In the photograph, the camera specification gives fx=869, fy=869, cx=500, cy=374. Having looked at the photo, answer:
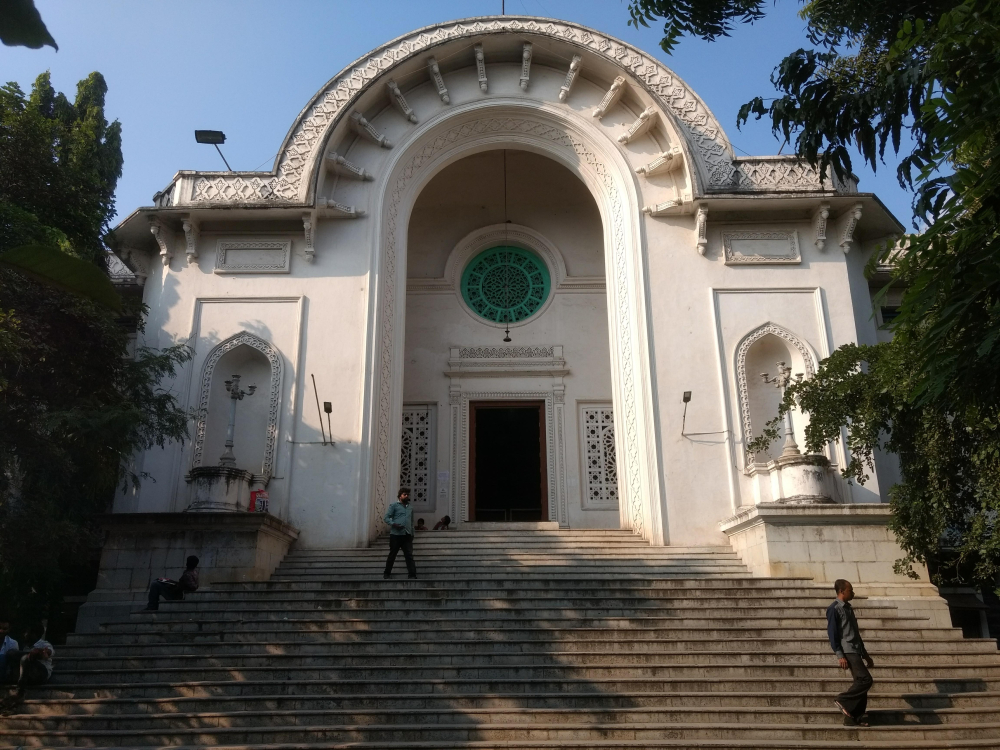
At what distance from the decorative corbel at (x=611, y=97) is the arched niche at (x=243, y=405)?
6.60 meters

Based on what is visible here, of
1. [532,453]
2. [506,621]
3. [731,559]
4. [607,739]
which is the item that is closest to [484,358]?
[532,453]

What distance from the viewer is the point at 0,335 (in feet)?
23.7

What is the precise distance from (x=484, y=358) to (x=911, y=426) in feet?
27.3

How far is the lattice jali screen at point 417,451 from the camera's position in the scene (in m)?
14.9

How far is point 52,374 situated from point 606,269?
8.26 m

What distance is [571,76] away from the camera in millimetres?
14414

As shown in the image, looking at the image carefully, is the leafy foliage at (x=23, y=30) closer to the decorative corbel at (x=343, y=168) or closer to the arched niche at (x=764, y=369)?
the arched niche at (x=764, y=369)

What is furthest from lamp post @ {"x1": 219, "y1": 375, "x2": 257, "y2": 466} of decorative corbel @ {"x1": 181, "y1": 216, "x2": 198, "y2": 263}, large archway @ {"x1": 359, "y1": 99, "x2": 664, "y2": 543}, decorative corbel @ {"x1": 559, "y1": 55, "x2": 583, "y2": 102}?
decorative corbel @ {"x1": 559, "y1": 55, "x2": 583, "y2": 102}

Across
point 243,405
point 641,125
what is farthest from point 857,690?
point 641,125

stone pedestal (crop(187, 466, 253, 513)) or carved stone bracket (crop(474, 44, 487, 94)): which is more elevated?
carved stone bracket (crop(474, 44, 487, 94))

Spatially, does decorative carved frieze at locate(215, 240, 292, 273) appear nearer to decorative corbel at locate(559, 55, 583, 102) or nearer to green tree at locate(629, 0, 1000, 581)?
decorative corbel at locate(559, 55, 583, 102)

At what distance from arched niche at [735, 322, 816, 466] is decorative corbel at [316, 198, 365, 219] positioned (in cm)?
632

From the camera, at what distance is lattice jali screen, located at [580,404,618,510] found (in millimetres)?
14695

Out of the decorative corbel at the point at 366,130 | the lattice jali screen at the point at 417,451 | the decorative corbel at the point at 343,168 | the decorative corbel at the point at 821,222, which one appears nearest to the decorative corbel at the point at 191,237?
the decorative corbel at the point at 343,168
